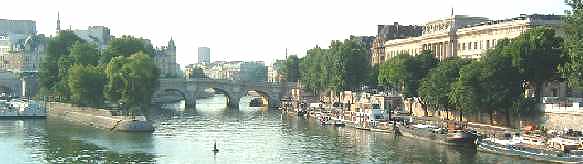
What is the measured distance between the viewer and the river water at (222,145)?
194ft

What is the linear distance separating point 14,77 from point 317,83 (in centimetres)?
4901

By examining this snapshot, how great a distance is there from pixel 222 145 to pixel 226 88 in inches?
2603

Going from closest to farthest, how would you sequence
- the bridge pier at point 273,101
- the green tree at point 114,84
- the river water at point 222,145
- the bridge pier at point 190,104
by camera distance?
the river water at point 222,145 < the green tree at point 114,84 < the bridge pier at point 190,104 < the bridge pier at point 273,101

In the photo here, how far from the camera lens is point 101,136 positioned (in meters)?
76.4

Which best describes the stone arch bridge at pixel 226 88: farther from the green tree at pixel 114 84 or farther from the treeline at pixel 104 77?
the green tree at pixel 114 84

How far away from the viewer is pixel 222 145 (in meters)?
68.8

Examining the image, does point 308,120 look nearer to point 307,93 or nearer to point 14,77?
point 307,93

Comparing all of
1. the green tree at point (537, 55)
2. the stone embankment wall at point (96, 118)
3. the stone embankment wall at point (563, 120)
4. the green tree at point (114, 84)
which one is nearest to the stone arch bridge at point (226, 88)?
the stone embankment wall at point (96, 118)

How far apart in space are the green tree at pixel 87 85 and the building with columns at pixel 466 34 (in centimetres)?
3469

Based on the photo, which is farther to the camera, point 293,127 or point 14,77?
point 14,77

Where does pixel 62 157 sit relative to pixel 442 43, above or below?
below

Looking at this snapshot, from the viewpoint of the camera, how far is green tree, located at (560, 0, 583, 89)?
57.1 meters

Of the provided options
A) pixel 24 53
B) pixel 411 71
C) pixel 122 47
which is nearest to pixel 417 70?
pixel 411 71

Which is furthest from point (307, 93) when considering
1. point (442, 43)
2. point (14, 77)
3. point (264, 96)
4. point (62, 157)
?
point (62, 157)
